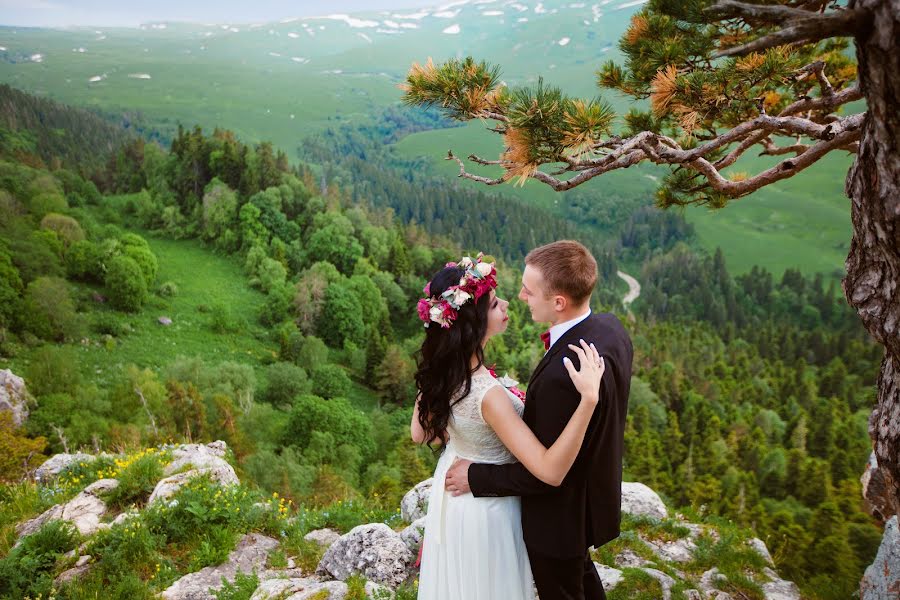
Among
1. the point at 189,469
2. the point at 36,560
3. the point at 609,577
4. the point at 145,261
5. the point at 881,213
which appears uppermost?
the point at 881,213

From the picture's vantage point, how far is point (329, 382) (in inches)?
2222

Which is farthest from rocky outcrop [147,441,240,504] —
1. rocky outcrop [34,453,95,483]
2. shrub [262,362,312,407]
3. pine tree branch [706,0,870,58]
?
shrub [262,362,312,407]

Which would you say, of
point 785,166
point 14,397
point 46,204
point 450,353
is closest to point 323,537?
point 450,353

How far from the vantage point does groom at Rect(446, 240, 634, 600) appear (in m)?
3.46

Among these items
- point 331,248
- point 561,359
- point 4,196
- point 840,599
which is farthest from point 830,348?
point 4,196

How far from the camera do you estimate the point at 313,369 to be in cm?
5841

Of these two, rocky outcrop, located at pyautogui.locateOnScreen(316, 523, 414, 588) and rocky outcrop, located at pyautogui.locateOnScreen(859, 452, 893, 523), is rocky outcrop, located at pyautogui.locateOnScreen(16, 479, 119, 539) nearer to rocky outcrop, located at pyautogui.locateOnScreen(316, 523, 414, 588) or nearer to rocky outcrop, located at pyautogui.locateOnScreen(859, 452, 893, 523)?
rocky outcrop, located at pyautogui.locateOnScreen(316, 523, 414, 588)

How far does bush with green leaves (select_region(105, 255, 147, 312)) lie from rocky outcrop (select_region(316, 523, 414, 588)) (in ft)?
204

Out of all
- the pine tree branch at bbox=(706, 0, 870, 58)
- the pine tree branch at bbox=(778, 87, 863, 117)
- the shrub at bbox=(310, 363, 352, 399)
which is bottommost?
the shrub at bbox=(310, 363, 352, 399)

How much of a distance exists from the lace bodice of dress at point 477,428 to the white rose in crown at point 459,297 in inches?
21.4

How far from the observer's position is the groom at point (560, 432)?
346 centimetres

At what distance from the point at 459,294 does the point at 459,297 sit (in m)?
0.02

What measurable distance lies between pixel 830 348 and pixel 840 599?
361 feet

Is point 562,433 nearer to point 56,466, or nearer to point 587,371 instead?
point 587,371
